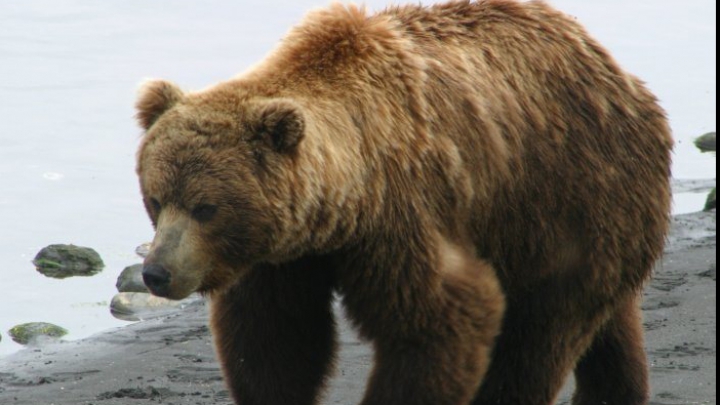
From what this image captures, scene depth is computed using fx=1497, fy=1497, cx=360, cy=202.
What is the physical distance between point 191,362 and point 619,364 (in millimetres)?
2651

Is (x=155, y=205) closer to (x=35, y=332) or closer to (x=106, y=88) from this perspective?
(x=35, y=332)

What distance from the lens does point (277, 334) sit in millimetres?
5887

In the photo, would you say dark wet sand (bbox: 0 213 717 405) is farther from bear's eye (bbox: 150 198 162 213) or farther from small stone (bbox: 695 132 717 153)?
small stone (bbox: 695 132 717 153)

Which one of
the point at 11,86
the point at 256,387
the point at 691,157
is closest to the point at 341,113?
the point at 256,387

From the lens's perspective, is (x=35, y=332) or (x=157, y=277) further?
(x=35, y=332)

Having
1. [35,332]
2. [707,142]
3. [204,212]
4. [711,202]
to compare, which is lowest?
[707,142]

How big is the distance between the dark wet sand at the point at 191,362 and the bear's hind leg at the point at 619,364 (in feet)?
1.61

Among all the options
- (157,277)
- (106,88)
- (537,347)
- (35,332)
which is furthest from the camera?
(106,88)

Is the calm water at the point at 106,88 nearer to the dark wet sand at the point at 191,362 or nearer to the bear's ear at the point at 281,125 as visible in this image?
the dark wet sand at the point at 191,362

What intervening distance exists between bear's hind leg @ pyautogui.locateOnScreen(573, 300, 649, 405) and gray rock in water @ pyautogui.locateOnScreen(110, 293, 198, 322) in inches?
142

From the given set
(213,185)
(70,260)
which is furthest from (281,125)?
(70,260)

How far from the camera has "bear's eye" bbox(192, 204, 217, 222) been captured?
17.2 ft

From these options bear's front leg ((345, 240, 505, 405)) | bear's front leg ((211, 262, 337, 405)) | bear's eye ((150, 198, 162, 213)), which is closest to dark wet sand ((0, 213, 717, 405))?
bear's front leg ((211, 262, 337, 405))

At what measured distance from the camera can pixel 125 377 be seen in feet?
26.7
